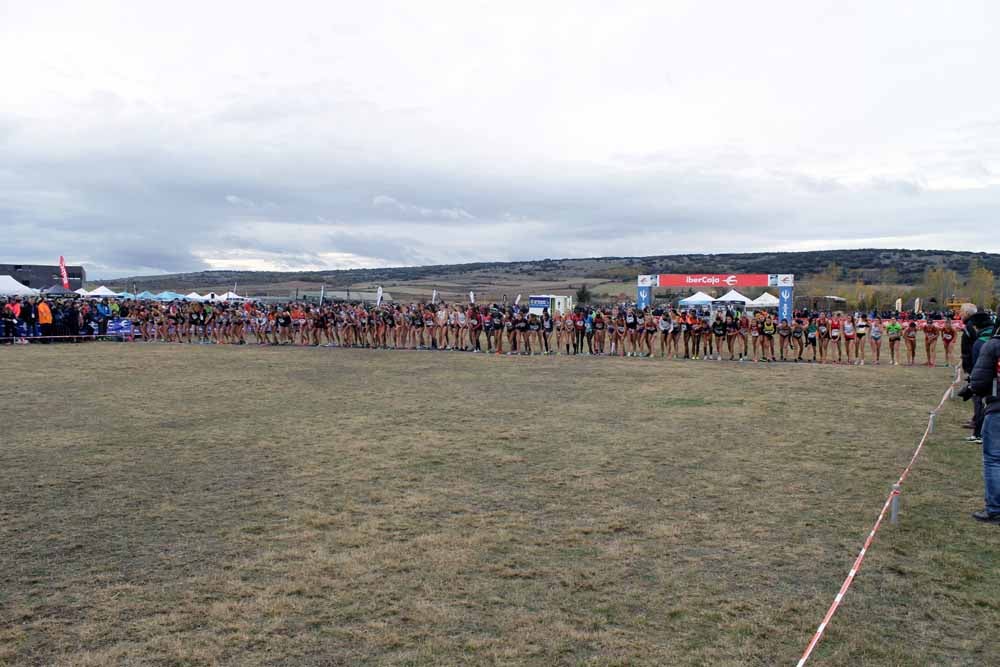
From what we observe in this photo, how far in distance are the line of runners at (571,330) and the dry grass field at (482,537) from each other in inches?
420

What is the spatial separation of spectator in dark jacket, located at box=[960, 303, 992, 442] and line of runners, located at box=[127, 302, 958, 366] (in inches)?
410

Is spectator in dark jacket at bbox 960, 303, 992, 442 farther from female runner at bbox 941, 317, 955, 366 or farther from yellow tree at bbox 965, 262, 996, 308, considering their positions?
yellow tree at bbox 965, 262, 996, 308

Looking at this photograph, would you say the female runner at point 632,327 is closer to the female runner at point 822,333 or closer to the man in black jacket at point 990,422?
the female runner at point 822,333

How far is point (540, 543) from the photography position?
5.74 m

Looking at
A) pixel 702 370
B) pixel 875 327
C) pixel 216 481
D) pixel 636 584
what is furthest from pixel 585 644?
pixel 875 327

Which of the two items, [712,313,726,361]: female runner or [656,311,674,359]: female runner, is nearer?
[712,313,726,361]: female runner

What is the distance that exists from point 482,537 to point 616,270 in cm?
13196

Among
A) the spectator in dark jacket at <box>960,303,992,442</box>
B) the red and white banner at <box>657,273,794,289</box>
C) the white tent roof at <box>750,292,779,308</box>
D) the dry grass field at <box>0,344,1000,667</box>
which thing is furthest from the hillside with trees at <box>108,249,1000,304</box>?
the dry grass field at <box>0,344,1000,667</box>

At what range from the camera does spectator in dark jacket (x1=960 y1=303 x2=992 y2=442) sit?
881 cm

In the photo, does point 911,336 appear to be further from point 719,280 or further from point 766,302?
point 766,302

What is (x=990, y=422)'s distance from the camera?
6602 millimetres

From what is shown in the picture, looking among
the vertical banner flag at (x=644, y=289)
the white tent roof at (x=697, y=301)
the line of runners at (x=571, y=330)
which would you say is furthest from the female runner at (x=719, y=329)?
the white tent roof at (x=697, y=301)

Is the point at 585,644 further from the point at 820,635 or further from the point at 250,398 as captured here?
the point at 250,398

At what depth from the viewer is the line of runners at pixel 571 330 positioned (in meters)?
22.4
